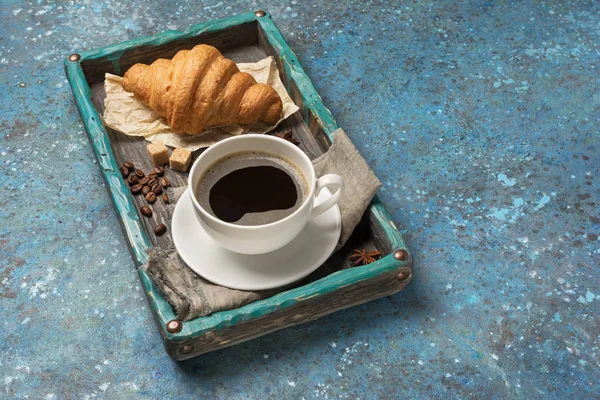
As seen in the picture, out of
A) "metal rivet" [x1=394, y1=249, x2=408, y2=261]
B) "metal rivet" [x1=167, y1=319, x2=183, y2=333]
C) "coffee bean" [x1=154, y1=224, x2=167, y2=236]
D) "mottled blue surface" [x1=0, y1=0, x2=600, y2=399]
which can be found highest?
"metal rivet" [x1=167, y1=319, x2=183, y2=333]

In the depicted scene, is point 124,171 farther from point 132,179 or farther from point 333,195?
point 333,195

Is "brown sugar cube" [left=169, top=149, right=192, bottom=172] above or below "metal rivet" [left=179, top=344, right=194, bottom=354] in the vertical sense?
above

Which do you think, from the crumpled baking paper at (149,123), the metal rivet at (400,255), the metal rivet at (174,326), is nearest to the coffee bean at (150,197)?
the crumpled baking paper at (149,123)

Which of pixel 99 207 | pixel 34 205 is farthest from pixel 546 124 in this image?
pixel 34 205

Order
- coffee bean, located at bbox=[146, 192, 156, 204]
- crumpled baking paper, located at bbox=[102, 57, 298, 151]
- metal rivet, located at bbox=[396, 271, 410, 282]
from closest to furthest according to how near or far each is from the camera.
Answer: metal rivet, located at bbox=[396, 271, 410, 282], coffee bean, located at bbox=[146, 192, 156, 204], crumpled baking paper, located at bbox=[102, 57, 298, 151]

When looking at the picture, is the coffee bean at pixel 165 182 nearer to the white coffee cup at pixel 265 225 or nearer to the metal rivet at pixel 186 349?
the white coffee cup at pixel 265 225

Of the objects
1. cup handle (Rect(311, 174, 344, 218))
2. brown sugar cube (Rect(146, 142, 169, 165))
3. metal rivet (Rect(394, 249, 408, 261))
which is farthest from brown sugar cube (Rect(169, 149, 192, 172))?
metal rivet (Rect(394, 249, 408, 261))

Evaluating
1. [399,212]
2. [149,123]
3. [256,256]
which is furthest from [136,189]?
[399,212]

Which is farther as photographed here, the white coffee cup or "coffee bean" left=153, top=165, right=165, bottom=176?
"coffee bean" left=153, top=165, right=165, bottom=176

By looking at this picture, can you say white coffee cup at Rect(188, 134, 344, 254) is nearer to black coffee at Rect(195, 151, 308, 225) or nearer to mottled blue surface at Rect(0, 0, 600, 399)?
black coffee at Rect(195, 151, 308, 225)
